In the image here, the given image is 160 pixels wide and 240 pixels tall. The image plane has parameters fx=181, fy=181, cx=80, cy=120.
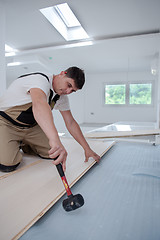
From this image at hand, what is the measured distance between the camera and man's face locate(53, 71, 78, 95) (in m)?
1.26

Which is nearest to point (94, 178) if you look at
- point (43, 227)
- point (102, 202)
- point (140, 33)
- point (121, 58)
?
point (102, 202)

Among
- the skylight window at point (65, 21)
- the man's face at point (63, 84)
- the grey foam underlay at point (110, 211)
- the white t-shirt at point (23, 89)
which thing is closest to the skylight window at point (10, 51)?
the skylight window at point (65, 21)

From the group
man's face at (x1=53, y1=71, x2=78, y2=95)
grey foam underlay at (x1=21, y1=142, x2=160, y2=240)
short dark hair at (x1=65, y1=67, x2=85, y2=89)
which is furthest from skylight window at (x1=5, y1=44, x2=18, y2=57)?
grey foam underlay at (x1=21, y1=142, x2=160, y2=240)

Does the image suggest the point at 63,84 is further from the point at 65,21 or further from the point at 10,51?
the point at 10,51

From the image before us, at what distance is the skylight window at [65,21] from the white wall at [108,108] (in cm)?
383

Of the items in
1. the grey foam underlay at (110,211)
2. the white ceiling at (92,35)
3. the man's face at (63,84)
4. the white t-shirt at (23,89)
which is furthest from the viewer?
the white ceiling at (92,35)

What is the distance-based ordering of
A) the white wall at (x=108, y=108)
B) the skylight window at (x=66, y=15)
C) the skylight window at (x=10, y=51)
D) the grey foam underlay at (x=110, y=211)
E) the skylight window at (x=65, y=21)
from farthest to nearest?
1. the white wall at (x=108, y=108)
2. the skylight window at (x=10, y=51)
3. the skylight window at (x=66, y=15)
4. the skylight window at (x=65, y=21)
5. the grey foam underlay at (x=110, y=211)

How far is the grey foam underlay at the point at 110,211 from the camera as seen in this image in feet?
2.38

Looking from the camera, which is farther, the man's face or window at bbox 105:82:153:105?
window at bbox 105:82:153:105

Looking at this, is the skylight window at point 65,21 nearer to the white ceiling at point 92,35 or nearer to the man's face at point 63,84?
the white ceiling at point 92,35

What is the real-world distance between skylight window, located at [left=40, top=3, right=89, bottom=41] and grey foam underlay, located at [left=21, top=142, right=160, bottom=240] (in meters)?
3.10

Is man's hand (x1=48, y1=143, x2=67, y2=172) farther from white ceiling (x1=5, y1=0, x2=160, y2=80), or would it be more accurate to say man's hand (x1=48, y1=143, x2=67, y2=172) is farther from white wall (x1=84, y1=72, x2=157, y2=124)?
white wall (x1=84, y1=72, x2=157, y2=124)

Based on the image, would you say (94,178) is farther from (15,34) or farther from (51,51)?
(51,51)

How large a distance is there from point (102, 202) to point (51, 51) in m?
4.52
